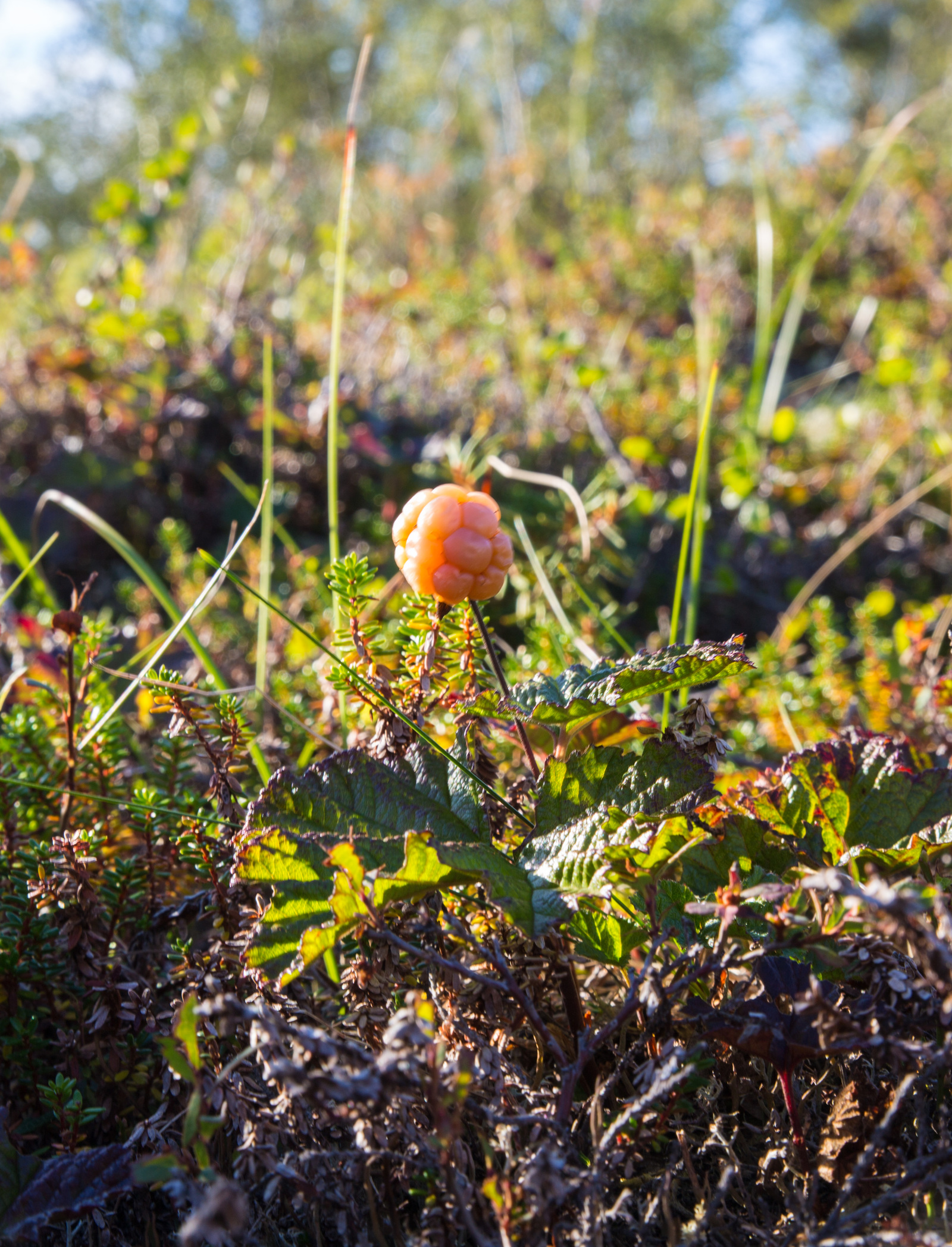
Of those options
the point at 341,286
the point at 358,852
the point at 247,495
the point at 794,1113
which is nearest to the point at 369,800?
the point at 358,852

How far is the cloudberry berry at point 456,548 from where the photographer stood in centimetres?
88

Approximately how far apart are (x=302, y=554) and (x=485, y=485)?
38.6 inches

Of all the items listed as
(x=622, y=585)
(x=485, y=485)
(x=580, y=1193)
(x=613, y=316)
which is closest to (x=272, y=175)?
(x=613, y=316)

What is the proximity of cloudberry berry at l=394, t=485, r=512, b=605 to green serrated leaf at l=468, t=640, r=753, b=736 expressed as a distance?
5.2 inches

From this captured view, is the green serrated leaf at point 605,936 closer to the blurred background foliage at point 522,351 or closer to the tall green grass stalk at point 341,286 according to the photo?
the tall green grass stalk at point 341,286

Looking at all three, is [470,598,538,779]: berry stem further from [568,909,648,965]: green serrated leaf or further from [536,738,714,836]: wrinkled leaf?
[568,909,648,965]: green serrated leaf

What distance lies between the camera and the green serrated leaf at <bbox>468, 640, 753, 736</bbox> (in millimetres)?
879

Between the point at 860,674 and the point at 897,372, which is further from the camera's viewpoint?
the point at 897,372

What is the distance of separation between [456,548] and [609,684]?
0.21 meters

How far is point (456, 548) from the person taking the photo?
872 mm

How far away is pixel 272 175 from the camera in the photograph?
142 inches

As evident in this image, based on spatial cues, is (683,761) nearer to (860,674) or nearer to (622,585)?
(860,674)

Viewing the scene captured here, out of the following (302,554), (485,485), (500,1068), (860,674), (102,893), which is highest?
(485,485)

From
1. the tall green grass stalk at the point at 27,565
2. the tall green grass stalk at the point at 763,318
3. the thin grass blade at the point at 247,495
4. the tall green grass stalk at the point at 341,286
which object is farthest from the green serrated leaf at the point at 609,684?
the tall green grass stalk at the point at 763,318
